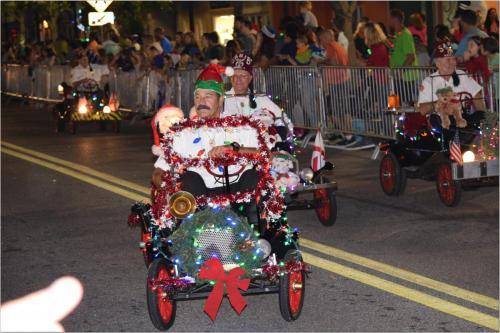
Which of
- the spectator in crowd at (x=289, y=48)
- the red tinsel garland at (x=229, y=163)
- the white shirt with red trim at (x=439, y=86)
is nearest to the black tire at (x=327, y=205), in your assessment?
the white shirt with red trim at (x=439, y=86)

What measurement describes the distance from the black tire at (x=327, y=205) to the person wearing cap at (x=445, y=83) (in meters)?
1.91

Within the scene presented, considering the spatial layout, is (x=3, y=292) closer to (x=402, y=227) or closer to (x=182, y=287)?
(x=182, y=287)

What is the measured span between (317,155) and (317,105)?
306 inches

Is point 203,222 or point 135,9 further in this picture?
point 135,9

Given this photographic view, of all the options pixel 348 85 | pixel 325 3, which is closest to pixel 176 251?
pixel 348 85

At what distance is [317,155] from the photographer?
10.8 meters

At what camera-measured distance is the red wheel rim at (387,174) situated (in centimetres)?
1280

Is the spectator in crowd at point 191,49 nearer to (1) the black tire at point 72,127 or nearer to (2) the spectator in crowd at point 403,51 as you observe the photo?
(1) the black tire at point 72,127

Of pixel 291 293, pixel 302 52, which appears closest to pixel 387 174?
pixel 291 293

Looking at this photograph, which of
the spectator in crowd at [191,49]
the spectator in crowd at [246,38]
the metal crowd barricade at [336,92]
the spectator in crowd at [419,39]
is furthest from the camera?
the spectator in crowd at [191,49]

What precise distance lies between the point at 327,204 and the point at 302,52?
8.54 metres

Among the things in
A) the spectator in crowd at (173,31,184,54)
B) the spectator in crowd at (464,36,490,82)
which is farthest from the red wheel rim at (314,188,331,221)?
the spectator in crowd at (173,31,184,54)

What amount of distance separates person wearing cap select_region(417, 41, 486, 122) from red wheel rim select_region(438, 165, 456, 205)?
690 millimetres

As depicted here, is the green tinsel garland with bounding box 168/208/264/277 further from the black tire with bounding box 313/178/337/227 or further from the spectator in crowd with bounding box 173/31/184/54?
the spectator in crowd with bounding box 173/31/184/54
